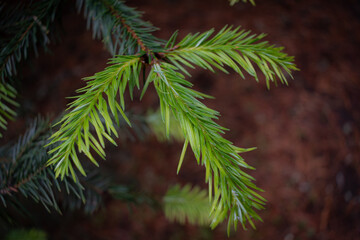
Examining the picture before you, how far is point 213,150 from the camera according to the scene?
46 centimetres

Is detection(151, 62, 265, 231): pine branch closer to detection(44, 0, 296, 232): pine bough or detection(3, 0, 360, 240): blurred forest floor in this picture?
detection(44, 0, 296, 232): pine bough

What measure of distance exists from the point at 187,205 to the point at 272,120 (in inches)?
44.4

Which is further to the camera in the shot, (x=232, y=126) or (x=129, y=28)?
(x=232, y=126)

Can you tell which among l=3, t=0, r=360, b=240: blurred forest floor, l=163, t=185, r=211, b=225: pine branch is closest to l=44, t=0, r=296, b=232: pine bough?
l=163, t=185, r=211, b=225: pine branch

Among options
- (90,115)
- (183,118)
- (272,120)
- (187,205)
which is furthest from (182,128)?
(272,120)

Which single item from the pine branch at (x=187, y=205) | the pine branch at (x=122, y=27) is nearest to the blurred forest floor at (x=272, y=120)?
the pine branch at (x=187, y=205)

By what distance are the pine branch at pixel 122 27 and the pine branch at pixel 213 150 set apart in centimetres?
12

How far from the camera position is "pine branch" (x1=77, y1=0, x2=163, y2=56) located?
0.57 metres

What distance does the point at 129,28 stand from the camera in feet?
1.95

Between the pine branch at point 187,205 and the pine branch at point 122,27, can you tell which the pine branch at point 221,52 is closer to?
the pine branch at point 122,27

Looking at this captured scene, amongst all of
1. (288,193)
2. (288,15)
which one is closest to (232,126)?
(288,193)

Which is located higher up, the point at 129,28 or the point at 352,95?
the point at 129,28

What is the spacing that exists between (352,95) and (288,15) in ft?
2.55

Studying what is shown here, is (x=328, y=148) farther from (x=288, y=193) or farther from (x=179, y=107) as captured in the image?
(x=179, y=107)
